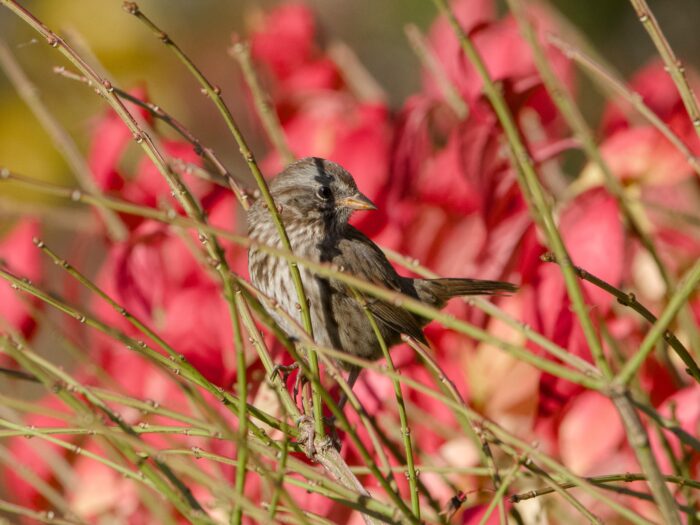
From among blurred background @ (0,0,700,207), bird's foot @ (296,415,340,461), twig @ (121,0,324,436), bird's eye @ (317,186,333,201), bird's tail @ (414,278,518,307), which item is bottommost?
bird's foot @ (296,415,340,461)

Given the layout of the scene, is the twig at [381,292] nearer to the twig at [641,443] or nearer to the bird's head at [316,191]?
the twig at [641,443]

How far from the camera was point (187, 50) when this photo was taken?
8922 millimetres

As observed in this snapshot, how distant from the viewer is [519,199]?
179cm

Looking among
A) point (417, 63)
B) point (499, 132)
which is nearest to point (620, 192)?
point (499, 132)

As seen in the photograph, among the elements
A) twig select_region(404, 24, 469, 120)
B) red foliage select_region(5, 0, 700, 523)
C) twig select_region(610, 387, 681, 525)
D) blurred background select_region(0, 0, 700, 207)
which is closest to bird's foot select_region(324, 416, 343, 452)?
red foliage select_region(5, 0, 700, 523)

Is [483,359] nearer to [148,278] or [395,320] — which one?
[395,320]

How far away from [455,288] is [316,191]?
45 cm

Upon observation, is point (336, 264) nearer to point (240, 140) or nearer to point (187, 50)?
point (240, 140)

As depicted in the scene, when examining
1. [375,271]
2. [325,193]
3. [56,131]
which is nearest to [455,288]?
[375,271]

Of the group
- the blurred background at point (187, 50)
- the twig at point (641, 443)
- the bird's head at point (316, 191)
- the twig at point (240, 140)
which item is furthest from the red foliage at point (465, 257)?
the blurred background at point (187, 50)

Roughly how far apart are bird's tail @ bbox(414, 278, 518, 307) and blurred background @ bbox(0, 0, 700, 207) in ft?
14.3

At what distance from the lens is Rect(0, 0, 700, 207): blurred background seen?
638 centimetres

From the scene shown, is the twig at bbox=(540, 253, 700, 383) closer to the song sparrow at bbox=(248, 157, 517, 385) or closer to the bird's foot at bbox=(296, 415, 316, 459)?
the bird's foot at bbox=(296, 415, 316, 459)

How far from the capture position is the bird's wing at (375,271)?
6.95ft
